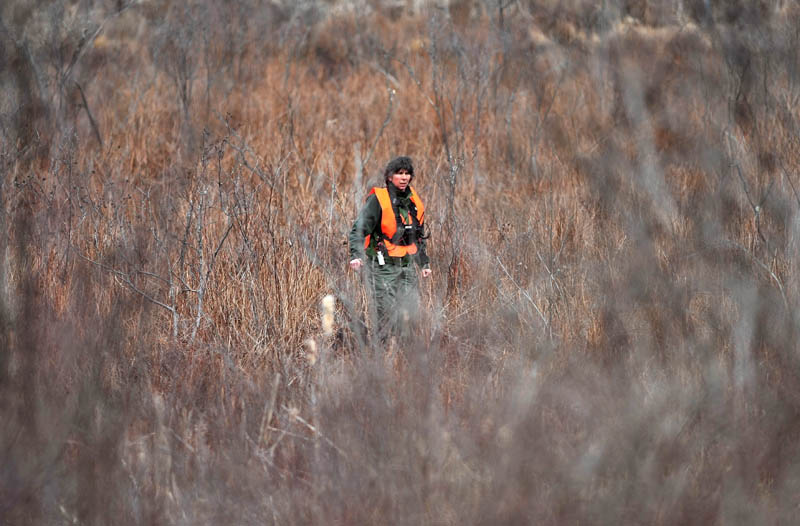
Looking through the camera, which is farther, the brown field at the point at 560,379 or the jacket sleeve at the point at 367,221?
the jacket sleeve at the point at 367,221

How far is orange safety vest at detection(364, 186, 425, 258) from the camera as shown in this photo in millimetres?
5211

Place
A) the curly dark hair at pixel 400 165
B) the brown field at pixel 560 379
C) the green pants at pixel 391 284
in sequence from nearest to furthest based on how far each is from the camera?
1. the brown field at pixel 560 379
2. the curly dark hair at pixel 400 165
3. the green pants at pixel 391 284

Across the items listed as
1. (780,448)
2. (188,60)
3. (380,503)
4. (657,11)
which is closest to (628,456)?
(780,448)

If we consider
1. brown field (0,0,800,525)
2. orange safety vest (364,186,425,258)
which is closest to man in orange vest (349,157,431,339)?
orange safety vest (364,186,425,258)

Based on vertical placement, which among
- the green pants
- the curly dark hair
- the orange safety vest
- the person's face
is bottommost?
the green pants

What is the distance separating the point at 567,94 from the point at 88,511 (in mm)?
6804

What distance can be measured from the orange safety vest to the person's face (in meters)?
0.07

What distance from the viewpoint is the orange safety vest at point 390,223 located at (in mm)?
5211

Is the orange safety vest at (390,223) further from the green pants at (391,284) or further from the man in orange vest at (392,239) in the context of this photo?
the green pants at (391,284)

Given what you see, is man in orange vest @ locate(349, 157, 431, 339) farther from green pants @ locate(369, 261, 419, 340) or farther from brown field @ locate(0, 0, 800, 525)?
brown field @ locate(0, 0, 800, 525)

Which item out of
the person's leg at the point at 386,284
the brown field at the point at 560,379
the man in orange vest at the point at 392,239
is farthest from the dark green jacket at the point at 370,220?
the brown field at the point at 560,379

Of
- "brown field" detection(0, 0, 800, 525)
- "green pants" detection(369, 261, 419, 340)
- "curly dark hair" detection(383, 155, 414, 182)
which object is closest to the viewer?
"brown field" detection(0, 0, 800, 525)

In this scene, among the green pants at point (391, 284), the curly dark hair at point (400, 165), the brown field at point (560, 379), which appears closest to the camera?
the brown field at point (560, 379)

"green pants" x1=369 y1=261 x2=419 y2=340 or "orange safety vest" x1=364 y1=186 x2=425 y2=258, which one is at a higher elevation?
"orange safety vest" x1=364 y1=186 x2=425 y2=258
